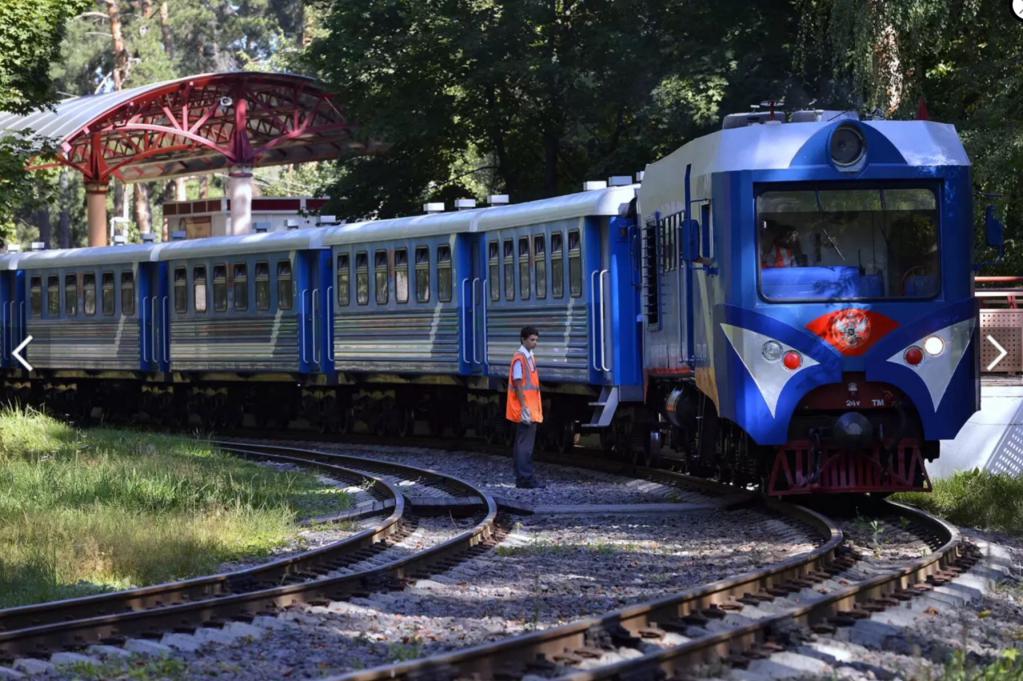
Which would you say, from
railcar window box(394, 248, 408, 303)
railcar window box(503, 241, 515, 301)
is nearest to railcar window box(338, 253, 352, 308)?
railcar window box(394, 248, 408, 303)

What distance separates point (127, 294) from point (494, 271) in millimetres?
11594

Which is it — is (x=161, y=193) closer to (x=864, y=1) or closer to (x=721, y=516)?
(x=864, y=1)

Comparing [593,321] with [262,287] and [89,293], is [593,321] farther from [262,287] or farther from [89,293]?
[89,293]

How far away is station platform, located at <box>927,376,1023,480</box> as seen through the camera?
1817cm

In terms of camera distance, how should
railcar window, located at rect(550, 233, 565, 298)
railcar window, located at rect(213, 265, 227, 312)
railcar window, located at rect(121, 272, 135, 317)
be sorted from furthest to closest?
railcar window, located at rect(121, 272, 135, 317)
railcar window, located at rect(213, 265, 227, 312)
railcar window, located at rect(550, 233, 565, 298)

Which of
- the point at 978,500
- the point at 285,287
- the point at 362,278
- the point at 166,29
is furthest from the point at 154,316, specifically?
the point at 166,29

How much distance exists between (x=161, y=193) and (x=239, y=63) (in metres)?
7.55

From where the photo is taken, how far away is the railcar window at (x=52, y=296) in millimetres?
35188

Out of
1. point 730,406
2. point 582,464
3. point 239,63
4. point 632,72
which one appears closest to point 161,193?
point 239,63

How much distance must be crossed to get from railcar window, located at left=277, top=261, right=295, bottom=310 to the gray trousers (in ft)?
37.4

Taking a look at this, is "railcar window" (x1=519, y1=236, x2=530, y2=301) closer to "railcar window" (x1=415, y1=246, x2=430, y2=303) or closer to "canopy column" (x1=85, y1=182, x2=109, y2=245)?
"railcar window" (x1=415, y1=246, x2=430, y2=303)

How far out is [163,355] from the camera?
32.4 m

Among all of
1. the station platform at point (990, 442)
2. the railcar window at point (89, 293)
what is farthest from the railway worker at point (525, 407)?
the railcar window at point (89, 293)

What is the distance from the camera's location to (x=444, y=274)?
25141 mm
